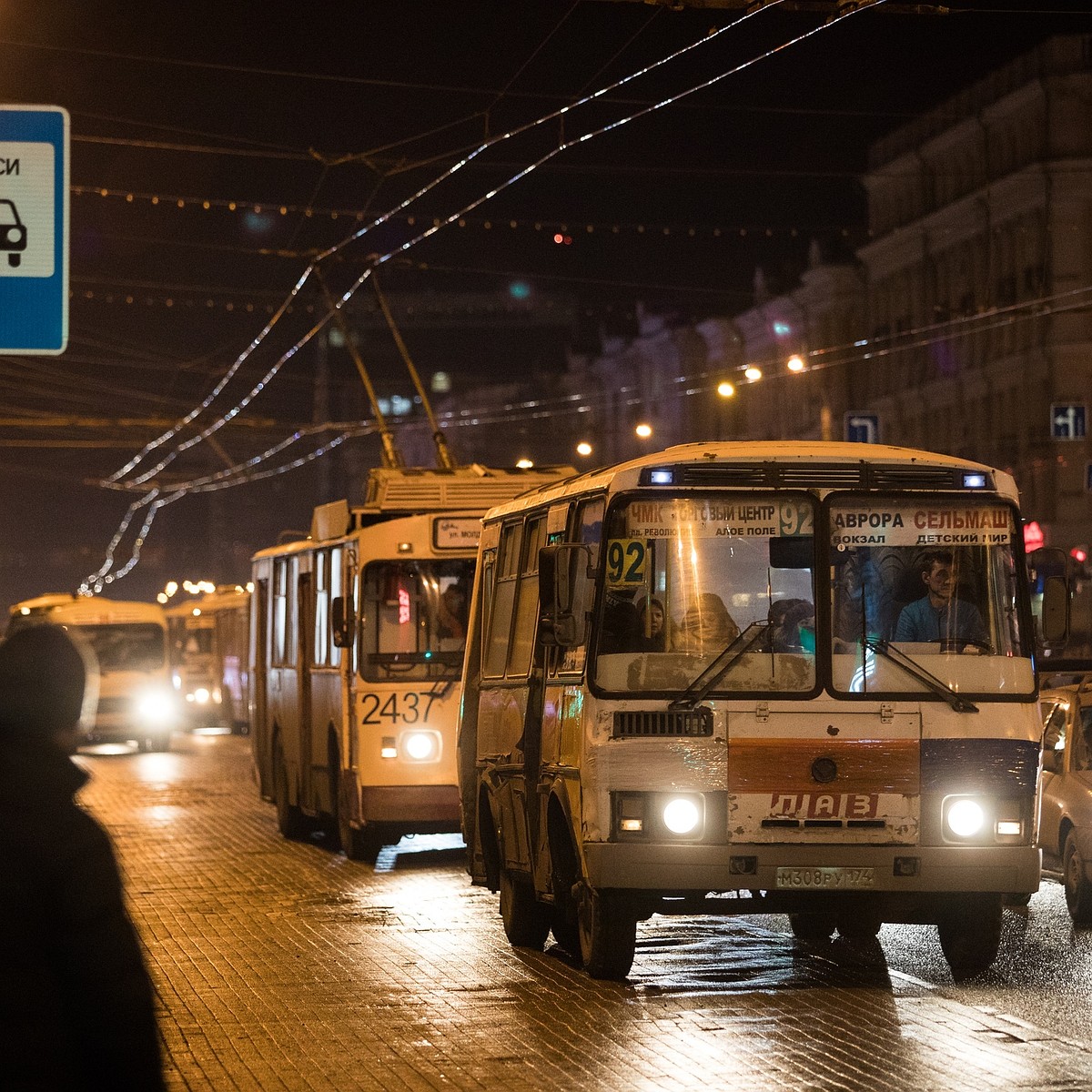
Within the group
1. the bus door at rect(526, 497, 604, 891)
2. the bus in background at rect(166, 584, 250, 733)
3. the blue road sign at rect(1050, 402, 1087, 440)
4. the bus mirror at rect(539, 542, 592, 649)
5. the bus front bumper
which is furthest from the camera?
the bus in background at rect(166, 584, 250, 733)

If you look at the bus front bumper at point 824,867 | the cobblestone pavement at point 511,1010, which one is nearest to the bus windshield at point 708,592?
the bus front bumper at point 824,867

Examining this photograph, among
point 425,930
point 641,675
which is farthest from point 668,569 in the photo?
point 425,930

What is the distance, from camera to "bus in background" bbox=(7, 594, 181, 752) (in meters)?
44.6

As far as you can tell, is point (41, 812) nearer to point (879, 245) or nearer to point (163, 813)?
point (163, 813)

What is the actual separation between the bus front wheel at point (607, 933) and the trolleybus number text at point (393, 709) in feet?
24.8

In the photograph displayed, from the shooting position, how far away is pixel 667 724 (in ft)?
36.8

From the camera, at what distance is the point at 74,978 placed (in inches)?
161

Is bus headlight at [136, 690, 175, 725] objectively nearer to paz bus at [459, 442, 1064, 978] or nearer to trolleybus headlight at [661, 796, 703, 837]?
paz bus at [459, 442, 1064, 978]

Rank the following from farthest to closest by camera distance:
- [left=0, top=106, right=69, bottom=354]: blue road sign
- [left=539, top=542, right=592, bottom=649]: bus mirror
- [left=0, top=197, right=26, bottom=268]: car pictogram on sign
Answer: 1. [left=0, top=197, right=26, bottom=268]: car pictogram on sign
2. [left=0, top=106, right=69, bottom=354]: blue road sign
3. [left=539, top=542, right=592, bottom=649]: bus mirror

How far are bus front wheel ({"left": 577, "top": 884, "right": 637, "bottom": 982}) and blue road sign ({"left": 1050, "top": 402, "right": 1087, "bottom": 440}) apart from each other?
28.4 meters

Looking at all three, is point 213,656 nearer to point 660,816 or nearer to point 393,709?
point 393,709

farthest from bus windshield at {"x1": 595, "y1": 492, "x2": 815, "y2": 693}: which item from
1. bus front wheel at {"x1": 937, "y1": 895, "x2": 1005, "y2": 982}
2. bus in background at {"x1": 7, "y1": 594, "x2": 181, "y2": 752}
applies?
bus in background at {"x1": 7, "y1": 594, "x2": 181, "y2": 752}

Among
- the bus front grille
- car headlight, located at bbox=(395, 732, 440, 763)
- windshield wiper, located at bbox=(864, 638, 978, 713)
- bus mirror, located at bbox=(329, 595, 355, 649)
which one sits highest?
bus mirror, located at bbox=(329, 595, 355, 649)

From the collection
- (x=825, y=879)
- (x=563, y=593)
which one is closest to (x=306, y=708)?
(x=563, y=593)
